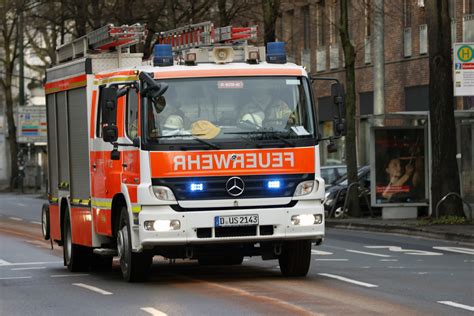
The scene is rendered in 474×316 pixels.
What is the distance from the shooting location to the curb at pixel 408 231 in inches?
991

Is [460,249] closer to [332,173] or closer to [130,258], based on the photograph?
[130,258]

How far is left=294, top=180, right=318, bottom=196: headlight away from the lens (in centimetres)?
1619

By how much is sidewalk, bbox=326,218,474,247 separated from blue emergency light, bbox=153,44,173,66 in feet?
31.4

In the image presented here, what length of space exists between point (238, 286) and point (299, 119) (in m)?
2.14

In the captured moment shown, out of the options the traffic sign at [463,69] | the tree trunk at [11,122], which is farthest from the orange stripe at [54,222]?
the tree trunk at [11,122]

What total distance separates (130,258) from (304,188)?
2.23 metres

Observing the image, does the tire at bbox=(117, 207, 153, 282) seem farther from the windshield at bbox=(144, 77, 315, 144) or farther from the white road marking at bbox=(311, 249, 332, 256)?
the white road marking at bbox=(311, 249, 332, 256)

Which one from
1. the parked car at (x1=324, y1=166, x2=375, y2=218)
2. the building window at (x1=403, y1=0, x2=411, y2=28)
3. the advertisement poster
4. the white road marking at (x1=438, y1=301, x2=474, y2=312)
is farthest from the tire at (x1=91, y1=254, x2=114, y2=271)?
the building window at (x1=403, y1=0, x2=411, y2=28)

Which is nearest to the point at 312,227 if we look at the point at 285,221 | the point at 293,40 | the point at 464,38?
the point at 285,221

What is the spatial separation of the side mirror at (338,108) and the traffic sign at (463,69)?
1071 cm

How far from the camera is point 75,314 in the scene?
13.2 m

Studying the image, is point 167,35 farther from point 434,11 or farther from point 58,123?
point 434,11

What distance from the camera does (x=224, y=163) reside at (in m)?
15.9

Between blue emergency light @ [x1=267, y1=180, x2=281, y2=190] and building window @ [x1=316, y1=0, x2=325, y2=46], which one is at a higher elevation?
building window @ [x1=316, y1=0, x2=325, y2=46]
